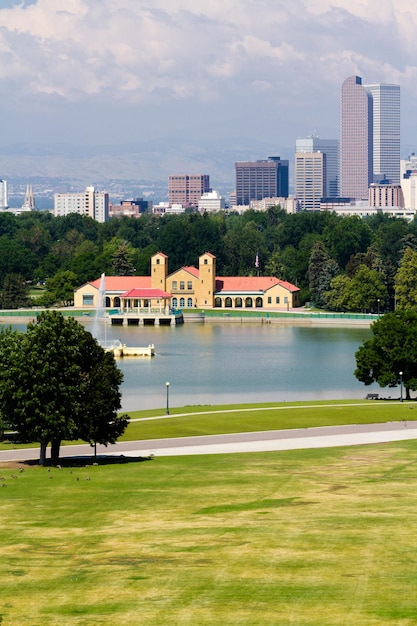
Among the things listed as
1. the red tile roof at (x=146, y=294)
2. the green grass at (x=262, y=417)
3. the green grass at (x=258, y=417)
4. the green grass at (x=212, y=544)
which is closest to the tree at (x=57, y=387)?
the green grass at (x=212, y=544)

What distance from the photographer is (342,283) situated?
525 ft

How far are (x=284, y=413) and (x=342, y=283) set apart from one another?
3832 inches

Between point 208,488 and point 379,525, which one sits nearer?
point 379,525

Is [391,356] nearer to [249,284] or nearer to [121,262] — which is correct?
[249,284]

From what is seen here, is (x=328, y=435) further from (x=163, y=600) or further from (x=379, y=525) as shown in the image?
(x=163, y=600)

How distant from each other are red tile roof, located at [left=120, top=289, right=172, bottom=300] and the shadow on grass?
11069 centimetres

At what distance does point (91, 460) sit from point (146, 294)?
11261cm

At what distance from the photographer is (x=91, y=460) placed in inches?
1960

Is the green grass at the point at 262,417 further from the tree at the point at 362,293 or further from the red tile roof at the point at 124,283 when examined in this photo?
the red tile roof at the point at 124,283

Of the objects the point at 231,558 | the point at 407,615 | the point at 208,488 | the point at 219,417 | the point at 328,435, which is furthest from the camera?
the point at 219,417

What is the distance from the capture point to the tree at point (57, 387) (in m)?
47.4

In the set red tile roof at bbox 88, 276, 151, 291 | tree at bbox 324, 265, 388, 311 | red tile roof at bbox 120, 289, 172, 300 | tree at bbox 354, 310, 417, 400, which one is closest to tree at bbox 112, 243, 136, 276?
red tile roof at bbox 88, 276, 151, 291

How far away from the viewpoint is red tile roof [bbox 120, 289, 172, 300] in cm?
16150

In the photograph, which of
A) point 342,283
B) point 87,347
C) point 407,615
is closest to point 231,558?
point 407,615
